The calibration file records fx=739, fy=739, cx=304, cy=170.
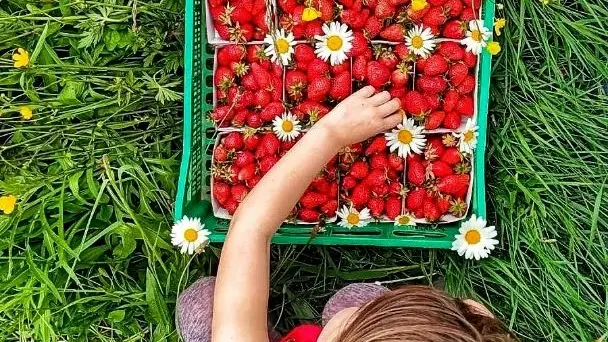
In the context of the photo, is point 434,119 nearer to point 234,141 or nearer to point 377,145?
point 377,145

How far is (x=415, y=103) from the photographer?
4.38ft

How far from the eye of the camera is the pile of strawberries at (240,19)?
53.8 inches

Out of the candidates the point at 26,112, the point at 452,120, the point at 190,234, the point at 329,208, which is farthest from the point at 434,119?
the point at 26,112

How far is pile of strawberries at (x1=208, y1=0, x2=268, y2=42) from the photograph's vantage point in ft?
4.49

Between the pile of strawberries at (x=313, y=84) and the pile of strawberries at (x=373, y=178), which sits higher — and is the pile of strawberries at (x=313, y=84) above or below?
above

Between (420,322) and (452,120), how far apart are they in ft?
1.76

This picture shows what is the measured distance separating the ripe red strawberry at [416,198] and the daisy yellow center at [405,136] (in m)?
0.10

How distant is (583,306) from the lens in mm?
1385

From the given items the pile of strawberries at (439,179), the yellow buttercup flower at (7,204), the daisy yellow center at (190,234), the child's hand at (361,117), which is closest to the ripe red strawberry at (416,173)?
the pile of strawberries at (439,179)

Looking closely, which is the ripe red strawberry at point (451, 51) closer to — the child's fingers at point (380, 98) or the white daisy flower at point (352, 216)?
the child's fingers at point (380, 98)

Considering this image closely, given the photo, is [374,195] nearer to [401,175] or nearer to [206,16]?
[401,175]

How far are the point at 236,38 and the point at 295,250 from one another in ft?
1.47

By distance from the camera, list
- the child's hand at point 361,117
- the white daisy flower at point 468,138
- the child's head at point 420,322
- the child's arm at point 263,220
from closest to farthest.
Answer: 1. the child's head at point 420,322
2. the child's arm at point 263,220
3. the child's hand at point 361,117
4. the white daisy flower at point 468,138

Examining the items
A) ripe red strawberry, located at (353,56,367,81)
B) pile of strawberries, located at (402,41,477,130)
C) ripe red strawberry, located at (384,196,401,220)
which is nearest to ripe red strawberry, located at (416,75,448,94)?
pile of strawberries, located at (402,41,477,130)
